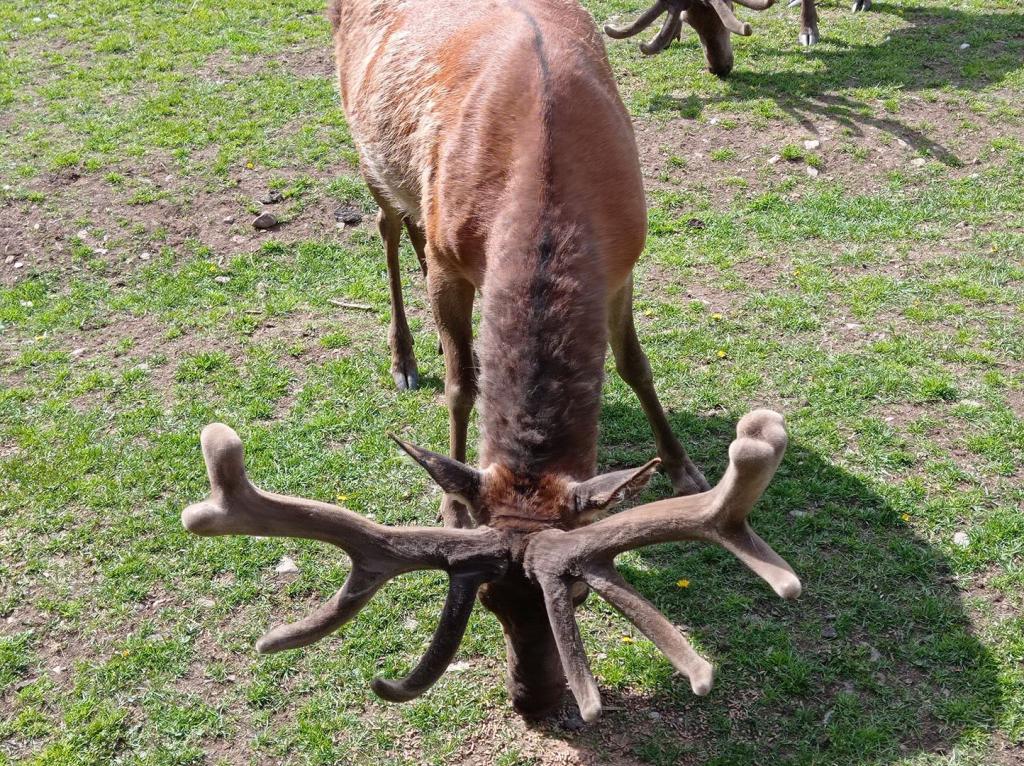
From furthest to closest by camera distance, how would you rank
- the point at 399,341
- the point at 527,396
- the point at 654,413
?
the point at 399,341, the point at 654,413, the point at 527,396

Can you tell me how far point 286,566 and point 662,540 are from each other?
2.66 metres

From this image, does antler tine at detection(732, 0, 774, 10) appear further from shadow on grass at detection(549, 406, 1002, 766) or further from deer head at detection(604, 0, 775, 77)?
shadow on grass at detection(549, 406, 1002, 766)

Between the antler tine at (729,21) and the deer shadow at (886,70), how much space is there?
0.71 metres

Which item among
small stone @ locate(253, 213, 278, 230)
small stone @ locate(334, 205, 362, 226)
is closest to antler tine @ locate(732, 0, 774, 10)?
small stone @ locate(334, 205, 362, 226)

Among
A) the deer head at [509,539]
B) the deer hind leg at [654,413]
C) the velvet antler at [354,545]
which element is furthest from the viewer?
the deer hind leg at [654,413]

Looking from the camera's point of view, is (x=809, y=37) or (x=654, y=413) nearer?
(x=654, y=413)

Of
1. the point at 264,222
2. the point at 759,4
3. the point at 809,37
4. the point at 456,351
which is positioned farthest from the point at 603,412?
the point at 809,37

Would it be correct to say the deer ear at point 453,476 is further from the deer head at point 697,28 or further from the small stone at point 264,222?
the deer head at point 697,28

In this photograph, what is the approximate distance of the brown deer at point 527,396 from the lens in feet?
11.4

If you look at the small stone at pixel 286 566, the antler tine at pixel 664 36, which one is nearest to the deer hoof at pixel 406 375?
the small stone at pixel 286 566

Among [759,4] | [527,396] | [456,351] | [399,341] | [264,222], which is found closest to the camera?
[527,396]

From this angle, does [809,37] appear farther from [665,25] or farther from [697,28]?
[665,25]

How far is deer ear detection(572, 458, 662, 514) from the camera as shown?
137 inches

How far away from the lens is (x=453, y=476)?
12.1 feet
